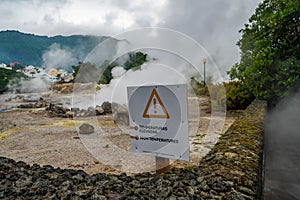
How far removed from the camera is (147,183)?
191 cm

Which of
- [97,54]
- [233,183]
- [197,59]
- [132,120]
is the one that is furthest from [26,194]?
[197,59]

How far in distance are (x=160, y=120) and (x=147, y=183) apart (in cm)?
59

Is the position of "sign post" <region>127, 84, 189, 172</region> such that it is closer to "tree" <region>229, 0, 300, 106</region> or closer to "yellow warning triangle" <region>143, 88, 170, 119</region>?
"yellow warning triangle" <region>143, 88, 170, 119</region>

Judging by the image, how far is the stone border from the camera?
172cm

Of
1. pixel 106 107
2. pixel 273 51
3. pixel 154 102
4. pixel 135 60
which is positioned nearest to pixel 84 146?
pixel 135 60

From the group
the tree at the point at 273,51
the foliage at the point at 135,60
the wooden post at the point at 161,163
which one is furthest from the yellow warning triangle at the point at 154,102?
the tree at the point at 273,51

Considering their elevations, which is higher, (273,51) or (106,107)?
(273,51)

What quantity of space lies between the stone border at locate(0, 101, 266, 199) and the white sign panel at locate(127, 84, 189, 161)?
0.24m

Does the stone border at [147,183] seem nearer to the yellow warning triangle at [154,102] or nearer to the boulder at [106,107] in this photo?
the yellow warning triangle at [154,102]

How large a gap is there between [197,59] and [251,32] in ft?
22.4

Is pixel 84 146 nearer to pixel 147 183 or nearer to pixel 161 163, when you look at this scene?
pixel 161 163

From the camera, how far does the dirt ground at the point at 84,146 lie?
449cm

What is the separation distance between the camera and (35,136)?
6.91 m

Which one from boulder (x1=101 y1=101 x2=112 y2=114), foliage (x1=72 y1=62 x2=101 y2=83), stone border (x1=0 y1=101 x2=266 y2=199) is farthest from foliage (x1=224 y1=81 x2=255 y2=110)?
stone border (x1=0 y1=101 x2=266 y2=199)
